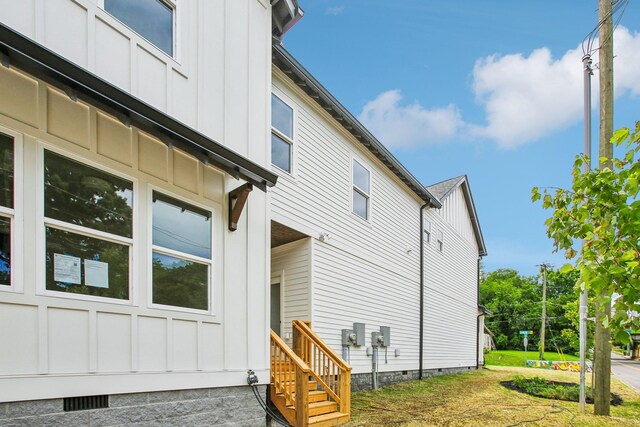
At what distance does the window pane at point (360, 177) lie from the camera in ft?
35.4

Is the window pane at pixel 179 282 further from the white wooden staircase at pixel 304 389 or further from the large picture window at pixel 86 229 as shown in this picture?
the white wooden staircase at pixel 304 389

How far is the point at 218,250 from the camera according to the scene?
18.1 feet

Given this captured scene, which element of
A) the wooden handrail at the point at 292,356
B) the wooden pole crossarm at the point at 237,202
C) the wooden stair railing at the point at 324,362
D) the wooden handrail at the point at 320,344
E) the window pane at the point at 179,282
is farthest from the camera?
the wooden handrail at the point at 320,344

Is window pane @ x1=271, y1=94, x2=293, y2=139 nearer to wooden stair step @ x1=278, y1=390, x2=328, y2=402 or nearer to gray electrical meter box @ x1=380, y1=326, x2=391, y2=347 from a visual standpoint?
wooden stair step @ x1=278, y1=390, x2=328, y2=402

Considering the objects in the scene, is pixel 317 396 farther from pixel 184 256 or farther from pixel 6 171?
pixel 6 171

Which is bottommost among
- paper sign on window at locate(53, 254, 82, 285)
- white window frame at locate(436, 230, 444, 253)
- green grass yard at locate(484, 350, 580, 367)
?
green grass yard at locate(484, 350, 580, 367)

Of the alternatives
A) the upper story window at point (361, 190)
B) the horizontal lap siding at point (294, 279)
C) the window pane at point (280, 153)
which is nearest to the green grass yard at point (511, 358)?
the upper story window at point (361, 190)

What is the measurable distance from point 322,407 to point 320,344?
1070 millimetres

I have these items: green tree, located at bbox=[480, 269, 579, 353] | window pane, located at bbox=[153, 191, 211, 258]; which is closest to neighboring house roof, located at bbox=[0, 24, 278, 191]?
window pane, located at bbox=[153, 191, 211, 258]

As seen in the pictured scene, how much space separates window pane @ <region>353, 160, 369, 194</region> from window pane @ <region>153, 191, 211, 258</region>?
5845mm

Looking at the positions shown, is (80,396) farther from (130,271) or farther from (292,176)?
(292,176)

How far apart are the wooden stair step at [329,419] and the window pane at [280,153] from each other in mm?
4301

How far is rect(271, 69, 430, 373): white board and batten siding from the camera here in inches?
336

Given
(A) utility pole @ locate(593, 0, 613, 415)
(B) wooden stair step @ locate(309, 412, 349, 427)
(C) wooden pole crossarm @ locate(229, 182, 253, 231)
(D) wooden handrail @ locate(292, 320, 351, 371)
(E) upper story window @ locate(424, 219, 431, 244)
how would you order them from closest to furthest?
(C) wooden pole crossarm @ locate(229, 182, 253, 231), (B) wooden stair step @ locate(309, 412, 349, 427), (D) wooden handrail @ locate(292, 320, 351, 371), (A) utility pole @ locate(593, 0, 613, 415), (E) upper story window @ locate(424, 219, 431, 244)
